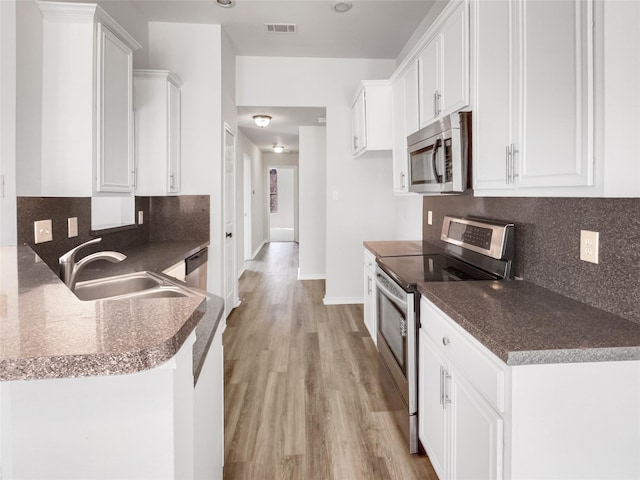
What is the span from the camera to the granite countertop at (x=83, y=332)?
0.61 m

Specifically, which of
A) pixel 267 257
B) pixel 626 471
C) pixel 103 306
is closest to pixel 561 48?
pixel 626 471

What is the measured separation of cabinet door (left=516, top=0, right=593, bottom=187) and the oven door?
0.81 meters

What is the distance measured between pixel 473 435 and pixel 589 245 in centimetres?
80

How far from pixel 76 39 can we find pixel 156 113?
3.50 feet

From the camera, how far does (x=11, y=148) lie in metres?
1.85

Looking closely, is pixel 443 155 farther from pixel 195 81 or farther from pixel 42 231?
pixel 195 81

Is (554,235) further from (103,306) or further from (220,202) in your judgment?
(220,202)

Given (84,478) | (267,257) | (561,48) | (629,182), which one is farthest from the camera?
(267,257)

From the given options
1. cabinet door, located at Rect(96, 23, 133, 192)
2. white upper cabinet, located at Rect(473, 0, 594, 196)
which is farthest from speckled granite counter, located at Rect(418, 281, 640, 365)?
cabinet door, located at Rect(96, 23, 133, 192)

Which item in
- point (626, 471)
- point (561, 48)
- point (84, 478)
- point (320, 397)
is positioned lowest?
point (320, 397)

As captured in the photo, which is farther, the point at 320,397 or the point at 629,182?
the point at 320,397

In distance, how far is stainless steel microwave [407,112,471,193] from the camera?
1883 millimetres

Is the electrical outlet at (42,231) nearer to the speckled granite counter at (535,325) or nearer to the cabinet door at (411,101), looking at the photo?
the speckled granite counter at (535,325)

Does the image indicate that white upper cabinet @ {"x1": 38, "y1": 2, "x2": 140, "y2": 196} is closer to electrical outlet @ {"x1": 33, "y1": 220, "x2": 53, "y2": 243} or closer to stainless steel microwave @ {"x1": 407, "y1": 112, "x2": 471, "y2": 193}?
electrical outlet @ {"x1": 33, "y1": 220, "x2": 53, "y2": 243}
